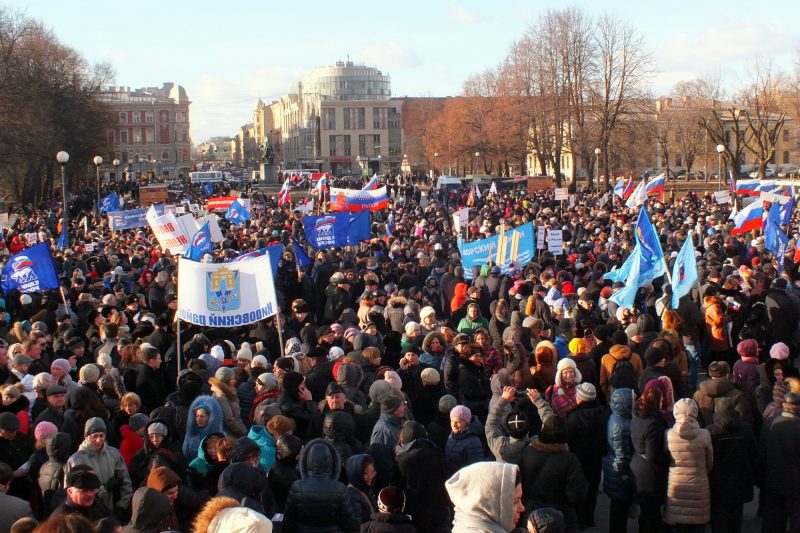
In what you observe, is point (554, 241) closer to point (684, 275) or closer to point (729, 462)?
point (684, 275)

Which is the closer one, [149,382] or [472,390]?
[472,390]

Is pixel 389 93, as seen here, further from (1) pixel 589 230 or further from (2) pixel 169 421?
(2) pixel 169 421

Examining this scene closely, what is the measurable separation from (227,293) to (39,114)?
43558 mm

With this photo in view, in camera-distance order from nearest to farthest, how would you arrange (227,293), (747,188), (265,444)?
(265,444), (227,293), (747,188)

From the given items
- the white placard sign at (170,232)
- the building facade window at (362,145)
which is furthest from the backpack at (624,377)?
the building facade window at (362,145)

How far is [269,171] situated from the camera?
90750mm

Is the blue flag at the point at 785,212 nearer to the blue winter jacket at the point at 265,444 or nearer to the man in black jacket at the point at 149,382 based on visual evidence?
the man in black jacket at the point at 149,382

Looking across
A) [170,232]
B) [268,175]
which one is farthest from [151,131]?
[170,232]

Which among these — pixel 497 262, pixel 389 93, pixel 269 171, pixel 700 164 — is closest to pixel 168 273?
pixel 497 262

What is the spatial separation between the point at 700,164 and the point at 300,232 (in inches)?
3101

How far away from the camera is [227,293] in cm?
1046

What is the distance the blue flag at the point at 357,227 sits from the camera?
63.9 feet

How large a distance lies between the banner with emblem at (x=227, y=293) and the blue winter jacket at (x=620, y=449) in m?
4.21

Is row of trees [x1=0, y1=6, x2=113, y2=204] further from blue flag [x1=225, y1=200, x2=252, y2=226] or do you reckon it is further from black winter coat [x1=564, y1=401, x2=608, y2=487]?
black winter coat [x1=564, y1=401, x2=608, y2=487]
